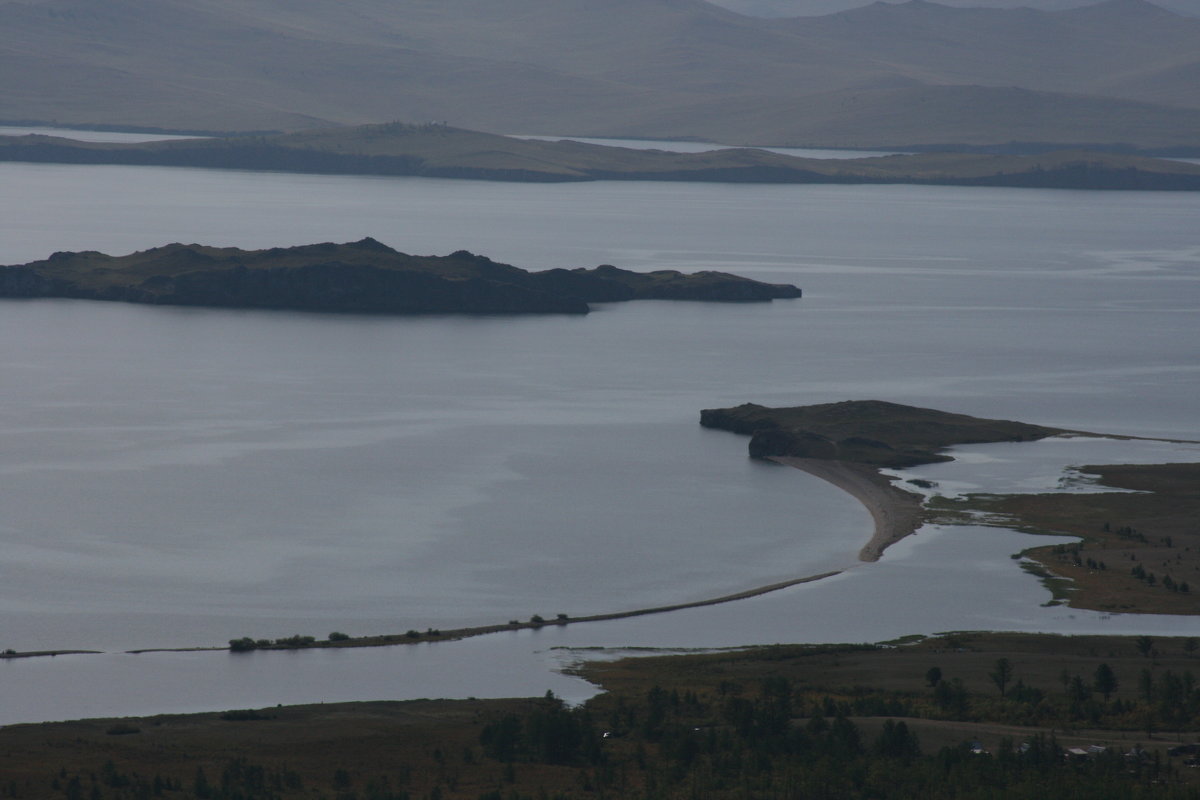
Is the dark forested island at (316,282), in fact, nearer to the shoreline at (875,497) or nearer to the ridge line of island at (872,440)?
the ridge line of island at (872,440)

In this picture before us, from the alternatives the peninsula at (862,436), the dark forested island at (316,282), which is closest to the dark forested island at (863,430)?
the peninsula at (862,436)

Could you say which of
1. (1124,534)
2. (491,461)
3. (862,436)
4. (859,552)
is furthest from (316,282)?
(1124,534)

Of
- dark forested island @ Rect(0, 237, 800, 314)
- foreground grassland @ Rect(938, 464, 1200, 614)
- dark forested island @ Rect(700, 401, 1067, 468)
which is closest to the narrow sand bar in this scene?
dark forested island @ Rect(700, 401, 1067, 468)

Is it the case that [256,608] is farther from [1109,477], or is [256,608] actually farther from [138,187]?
[138,187]

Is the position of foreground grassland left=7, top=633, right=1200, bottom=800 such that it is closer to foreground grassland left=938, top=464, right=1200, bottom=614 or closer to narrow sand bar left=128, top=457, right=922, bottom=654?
narrow sand bar left=128, top=457, right=922, bottom=654

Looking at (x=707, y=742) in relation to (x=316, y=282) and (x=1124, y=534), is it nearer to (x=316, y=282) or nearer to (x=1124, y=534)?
(x=1124, y=534)
